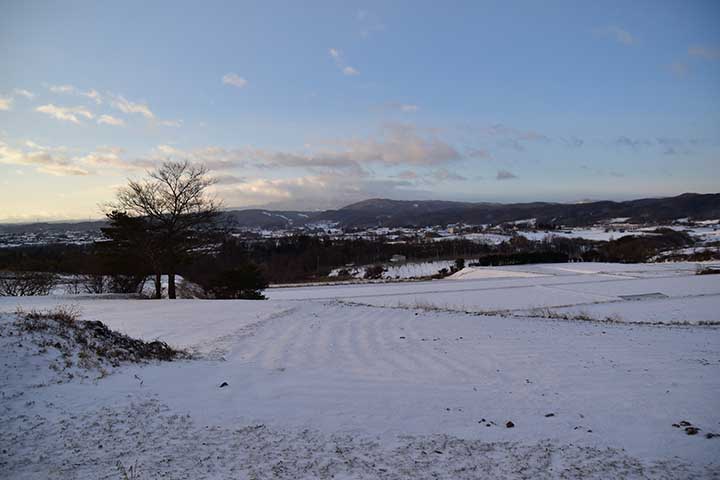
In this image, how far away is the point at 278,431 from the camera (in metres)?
4.83

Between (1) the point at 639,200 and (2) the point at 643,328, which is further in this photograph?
(1) the point at 639,200

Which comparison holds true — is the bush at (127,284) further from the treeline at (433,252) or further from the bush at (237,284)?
the treeline at (433,252)

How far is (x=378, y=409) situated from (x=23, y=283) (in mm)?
31106

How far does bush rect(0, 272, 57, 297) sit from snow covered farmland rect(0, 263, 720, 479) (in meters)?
23.1

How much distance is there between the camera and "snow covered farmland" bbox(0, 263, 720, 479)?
161 inches

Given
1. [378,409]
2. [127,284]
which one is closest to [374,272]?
[127,284]

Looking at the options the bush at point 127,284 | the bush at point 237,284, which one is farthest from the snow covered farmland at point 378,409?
the bush at point 127,284

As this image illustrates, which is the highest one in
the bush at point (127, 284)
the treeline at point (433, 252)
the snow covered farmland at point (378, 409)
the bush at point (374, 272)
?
the snow covered farmland at point (378, 409)

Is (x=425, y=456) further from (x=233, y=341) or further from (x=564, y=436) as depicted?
(x=233, y=341)

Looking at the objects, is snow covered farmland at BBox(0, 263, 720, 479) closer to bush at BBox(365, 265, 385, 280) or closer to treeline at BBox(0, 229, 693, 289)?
treeline at BBox(0, 229, 693, 289)

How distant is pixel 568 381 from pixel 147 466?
251 inches

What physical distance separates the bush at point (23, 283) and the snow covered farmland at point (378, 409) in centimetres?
2305

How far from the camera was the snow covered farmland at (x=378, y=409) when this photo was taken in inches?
161

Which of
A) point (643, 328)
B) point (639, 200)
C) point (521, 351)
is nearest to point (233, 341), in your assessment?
point (521, 351)
